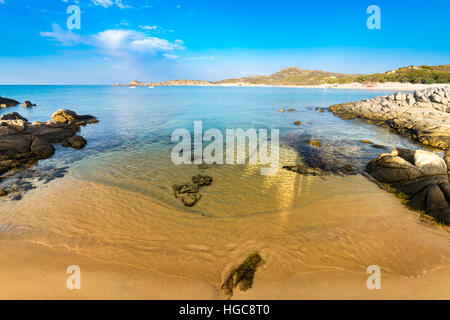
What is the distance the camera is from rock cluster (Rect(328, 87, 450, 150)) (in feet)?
69.8

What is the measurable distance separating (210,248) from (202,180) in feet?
18.5

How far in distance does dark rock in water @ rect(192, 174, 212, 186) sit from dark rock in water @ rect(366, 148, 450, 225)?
11.2 m

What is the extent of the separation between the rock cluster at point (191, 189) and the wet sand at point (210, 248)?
0.54 metres

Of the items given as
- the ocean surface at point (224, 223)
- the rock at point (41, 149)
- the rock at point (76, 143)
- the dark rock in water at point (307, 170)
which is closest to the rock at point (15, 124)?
the rock at point (41, 149)

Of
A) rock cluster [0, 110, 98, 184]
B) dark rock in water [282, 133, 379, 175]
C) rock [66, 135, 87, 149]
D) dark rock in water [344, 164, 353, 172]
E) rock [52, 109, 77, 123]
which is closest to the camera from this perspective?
dark rock in water [344, 164, 353, 172]

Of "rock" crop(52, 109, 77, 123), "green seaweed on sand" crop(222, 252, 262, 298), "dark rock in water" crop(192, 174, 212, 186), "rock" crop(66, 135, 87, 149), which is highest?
"rock" crop(52, 109, 77, 123)

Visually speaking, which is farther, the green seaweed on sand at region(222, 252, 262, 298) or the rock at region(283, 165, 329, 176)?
the rock at region(283, 165, 329, 176)

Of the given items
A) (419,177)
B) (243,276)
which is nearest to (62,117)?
(243,276)

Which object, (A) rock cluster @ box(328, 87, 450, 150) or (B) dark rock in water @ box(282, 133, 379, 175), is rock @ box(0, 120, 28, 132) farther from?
(A) rock cluster @ box(328, 87, 450, 150)

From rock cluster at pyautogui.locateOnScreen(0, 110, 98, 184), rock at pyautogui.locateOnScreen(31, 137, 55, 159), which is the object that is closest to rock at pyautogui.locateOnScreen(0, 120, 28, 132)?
rock cluster at pyautogui.locateOnScreen(0, 110, 98, 184)

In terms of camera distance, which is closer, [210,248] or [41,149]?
[210,248]

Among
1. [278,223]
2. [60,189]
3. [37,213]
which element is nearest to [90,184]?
[60,189]

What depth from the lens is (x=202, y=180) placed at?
12.4 m

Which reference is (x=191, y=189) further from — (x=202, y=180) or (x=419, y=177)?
(x=419, y=177)
